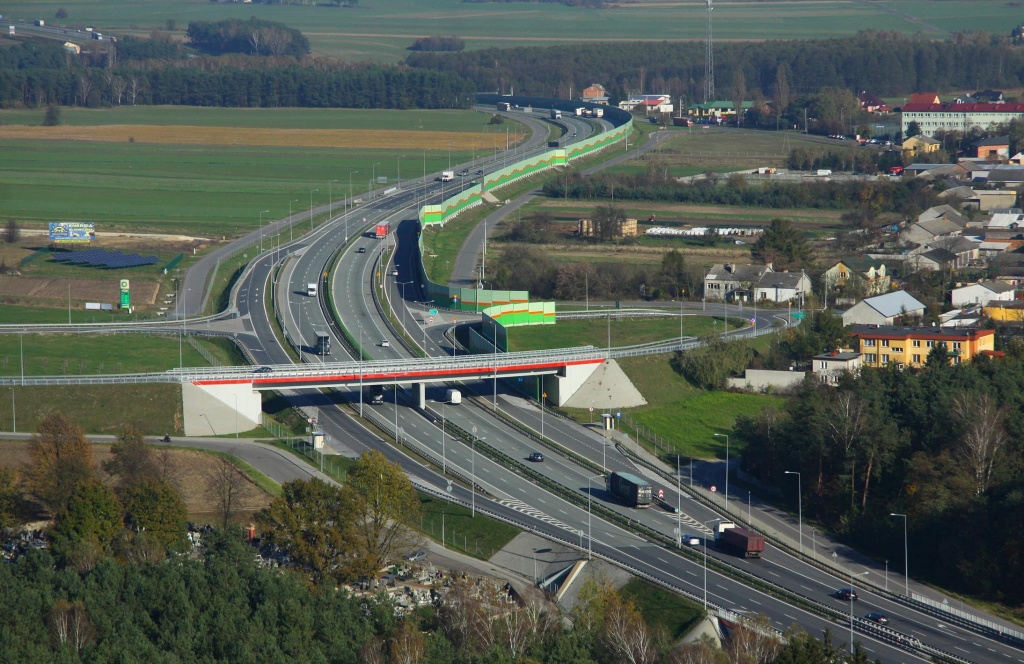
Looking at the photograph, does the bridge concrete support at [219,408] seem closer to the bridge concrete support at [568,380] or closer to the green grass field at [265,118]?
the bridge concrete support at [568,380]

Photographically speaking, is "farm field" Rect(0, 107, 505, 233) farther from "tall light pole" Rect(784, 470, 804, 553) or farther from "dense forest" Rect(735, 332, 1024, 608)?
"tall light pole" Rect(784, 470, 804, 553)

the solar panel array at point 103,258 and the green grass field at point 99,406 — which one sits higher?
the solar panel array at point 103,258

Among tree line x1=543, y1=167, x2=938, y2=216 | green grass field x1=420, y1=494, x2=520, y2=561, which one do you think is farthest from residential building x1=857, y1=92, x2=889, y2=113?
green grass field x1=420, y1=494, x2=520, y2=561

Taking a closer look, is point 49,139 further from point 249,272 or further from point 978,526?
point 978,526

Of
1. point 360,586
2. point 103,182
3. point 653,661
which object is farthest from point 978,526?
point 103,182

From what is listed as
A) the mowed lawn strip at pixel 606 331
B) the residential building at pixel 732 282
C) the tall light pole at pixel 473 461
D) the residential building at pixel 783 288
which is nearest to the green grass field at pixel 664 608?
the tall light pole at pixel 473 461

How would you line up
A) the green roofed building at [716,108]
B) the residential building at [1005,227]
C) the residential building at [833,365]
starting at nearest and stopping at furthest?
1. the residential building at [833,365]
2. the residential building at [1005,227]
3. the green roofed building at [716,108]
